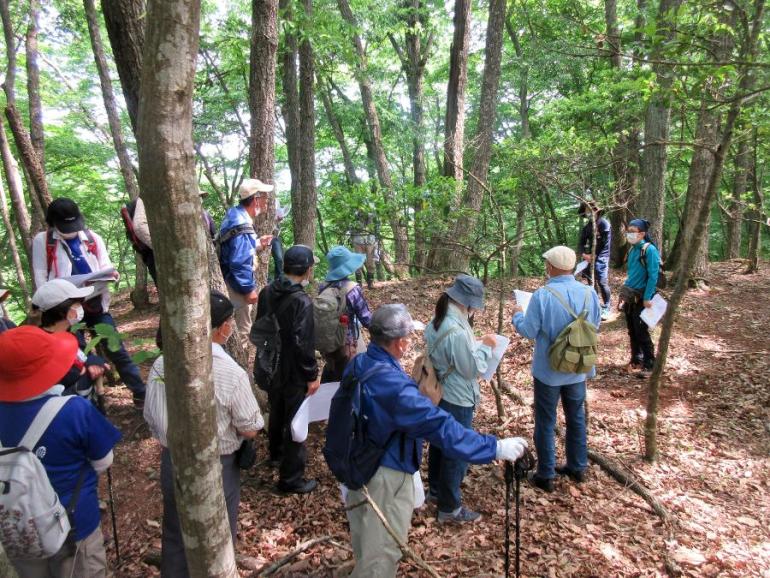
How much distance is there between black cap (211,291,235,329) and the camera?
2.67 meters

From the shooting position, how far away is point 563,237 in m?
17.9

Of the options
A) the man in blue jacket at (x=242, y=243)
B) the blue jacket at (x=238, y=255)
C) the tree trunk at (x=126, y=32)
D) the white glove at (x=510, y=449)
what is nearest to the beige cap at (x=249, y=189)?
the man in blue jacket at (x=242, y=243)

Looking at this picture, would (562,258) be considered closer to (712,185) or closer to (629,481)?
(712,185)

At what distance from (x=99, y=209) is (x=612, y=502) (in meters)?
18.2

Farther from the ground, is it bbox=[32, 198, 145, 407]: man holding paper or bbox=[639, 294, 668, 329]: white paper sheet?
bbox=[32, 198, 145, 407]: man holding paper

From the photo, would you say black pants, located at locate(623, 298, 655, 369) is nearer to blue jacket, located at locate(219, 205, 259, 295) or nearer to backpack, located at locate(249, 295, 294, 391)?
backpack, located at locate(249, 295, 294, 391)

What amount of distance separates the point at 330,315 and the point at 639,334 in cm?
449

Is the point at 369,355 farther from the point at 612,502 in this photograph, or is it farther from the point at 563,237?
the point at 563,237

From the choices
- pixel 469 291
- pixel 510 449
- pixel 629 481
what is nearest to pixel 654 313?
pixel 629 481

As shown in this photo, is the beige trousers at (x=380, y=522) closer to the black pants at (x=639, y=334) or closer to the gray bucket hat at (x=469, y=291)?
the gray bucket hat at (x=469, y=291)

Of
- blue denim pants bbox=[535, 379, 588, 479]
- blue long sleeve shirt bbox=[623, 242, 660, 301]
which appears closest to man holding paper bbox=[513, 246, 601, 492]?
blue denim pants bbox=[535, 379, 588, 479]

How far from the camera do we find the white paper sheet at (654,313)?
218 inches

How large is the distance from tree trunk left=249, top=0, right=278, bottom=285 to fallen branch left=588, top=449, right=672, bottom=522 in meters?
4.27

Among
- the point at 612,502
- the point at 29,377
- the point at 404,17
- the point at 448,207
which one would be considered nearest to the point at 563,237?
the point at 404,17
